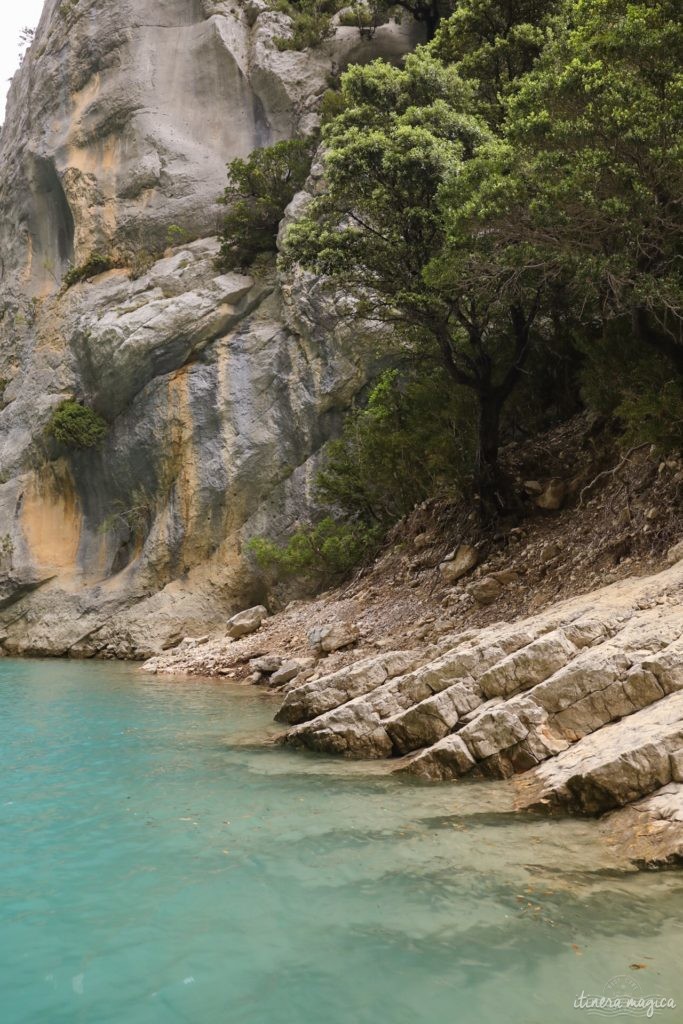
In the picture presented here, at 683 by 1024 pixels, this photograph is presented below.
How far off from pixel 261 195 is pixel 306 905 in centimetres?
2566

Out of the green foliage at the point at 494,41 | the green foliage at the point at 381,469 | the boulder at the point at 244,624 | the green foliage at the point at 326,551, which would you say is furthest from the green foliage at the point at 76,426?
the green foliage at the point at 494,41

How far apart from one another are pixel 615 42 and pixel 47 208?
2818 centimetres

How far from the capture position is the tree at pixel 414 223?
1344cm

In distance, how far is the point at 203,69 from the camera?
3108cm

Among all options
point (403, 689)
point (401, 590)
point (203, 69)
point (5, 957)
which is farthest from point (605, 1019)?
point (203, 69)

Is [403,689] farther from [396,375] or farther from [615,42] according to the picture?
Answer: [396,375]

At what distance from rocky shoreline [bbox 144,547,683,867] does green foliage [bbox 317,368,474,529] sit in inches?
275

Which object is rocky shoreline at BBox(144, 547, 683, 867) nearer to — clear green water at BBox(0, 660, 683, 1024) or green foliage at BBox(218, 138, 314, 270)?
clear green water at BBox(0, 660, 683, 1024)

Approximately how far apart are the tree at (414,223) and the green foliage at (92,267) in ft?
55.7

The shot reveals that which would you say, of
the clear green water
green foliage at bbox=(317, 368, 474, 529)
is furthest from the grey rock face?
green foliage at bbox=(317, 368, 474, 529)

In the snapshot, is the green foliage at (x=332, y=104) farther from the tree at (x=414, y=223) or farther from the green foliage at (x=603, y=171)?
the green foliage at (x=603, y=171)

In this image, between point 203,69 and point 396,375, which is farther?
point 203,69

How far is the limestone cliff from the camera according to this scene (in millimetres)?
24562

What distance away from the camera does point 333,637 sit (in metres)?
14.4
